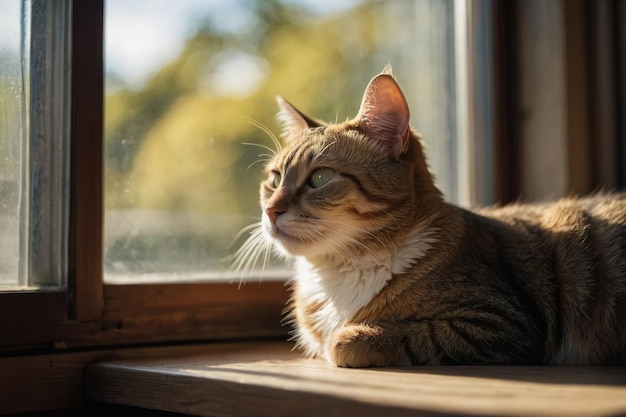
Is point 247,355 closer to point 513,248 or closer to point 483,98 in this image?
point 513,248

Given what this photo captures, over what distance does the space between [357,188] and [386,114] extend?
0.24 m

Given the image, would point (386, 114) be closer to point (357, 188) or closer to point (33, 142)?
point (357, 188)

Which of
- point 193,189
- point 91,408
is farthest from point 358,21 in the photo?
point 91,408

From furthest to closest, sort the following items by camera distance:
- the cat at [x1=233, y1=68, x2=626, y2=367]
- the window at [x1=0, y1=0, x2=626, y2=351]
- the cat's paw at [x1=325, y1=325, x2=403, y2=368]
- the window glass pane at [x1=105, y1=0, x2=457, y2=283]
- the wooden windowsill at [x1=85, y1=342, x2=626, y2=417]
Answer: the window glass pane at [x1=105, y1=0, x2=457, y2=283] → the window at [x1=0, y1=0, x2=626, y2=351] → the cat at [x1=233, y1=68, x2=626, y2=367] → the cat's paw at [x1=325, y1=325, x2=403, y2=368] → the wooden windowsill at [x1=85, y1=342, x2=626, y2=417]

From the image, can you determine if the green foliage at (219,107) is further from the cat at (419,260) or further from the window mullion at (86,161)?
the cat at (419,260)

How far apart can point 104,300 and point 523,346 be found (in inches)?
45.9

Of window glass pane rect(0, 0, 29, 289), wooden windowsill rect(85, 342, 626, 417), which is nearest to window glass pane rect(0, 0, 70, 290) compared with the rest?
window glass pane rect(0, 0, 29, 289)

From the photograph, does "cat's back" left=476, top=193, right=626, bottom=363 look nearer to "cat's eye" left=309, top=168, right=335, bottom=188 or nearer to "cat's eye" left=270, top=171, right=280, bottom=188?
"cat's eye" left=309, top=168, right=335, bottom=188

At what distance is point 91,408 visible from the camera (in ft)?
6.66

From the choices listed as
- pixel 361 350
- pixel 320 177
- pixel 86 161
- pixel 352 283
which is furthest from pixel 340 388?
pixel 86 161

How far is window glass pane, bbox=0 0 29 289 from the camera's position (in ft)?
6.48

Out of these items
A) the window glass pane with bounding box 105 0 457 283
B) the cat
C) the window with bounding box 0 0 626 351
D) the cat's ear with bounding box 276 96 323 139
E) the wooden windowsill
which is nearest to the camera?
the wooden windowsill

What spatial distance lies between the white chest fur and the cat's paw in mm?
197

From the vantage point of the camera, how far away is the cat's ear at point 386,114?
2.05m
